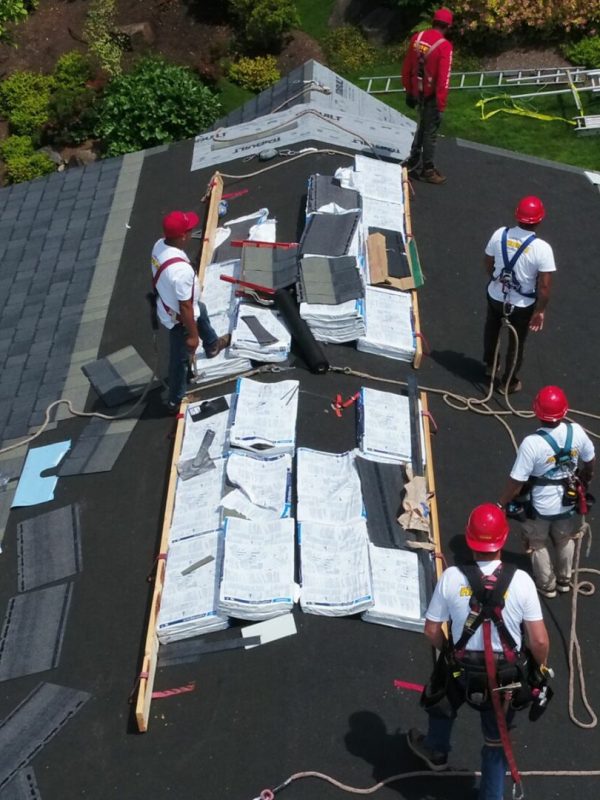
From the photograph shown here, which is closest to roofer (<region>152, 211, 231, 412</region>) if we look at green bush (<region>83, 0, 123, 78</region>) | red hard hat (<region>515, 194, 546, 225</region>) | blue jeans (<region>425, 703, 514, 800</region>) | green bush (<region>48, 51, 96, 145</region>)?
red hard hat (<region>515, 194, 546, 225</region>)

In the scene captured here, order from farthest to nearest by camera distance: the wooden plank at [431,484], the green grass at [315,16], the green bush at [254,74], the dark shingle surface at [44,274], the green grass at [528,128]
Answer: the green grass at [315,16]
the green bush at [254,74]
the green grass at [528,128]
the dark shingle surface at [44,274]
the wooden plank at [431,484]

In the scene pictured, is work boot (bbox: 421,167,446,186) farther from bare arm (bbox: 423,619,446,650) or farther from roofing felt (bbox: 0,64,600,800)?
Result: bare arm (bbox: 423,619,446,650)

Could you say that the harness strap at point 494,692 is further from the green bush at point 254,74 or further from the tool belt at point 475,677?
the green bush at point 254,74

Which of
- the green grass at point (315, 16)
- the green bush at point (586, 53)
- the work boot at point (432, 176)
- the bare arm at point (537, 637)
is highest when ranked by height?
the green grass at point (315, 16)

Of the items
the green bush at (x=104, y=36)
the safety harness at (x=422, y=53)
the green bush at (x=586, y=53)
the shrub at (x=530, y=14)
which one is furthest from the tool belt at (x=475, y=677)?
the green bush at (x=104, y=36)

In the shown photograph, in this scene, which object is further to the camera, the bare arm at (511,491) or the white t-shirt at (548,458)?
the bare arm at (511,491)

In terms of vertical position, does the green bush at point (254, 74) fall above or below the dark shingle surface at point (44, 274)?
above
